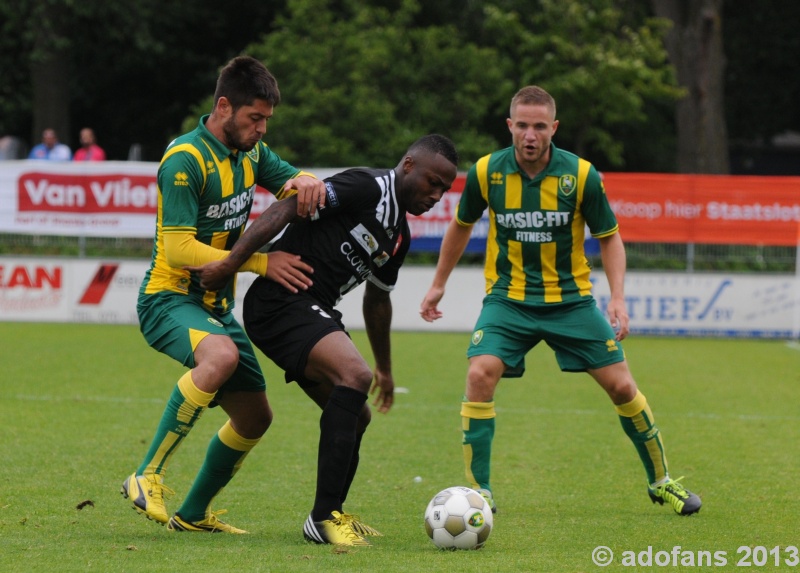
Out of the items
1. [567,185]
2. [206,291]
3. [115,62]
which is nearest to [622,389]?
[567,185]

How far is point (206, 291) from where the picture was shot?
18.7 feet

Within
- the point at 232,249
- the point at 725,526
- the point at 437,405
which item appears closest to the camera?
the point at 232,249

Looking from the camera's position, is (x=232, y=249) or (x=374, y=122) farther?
(x=374, y=122)

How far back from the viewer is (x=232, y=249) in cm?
547

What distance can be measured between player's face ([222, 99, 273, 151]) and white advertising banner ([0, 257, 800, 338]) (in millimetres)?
11889

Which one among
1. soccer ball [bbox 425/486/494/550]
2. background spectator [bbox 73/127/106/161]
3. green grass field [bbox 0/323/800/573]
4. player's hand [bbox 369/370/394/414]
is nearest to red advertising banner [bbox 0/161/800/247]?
background spectator [bbox 73/127/106/161]

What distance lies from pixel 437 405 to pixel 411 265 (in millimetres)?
7223

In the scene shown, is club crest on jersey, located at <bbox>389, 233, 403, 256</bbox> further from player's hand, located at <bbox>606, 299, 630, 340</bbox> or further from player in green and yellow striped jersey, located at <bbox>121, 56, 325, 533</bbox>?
player's hand, located at <bbox>606, 299, 630, 340</bbox>

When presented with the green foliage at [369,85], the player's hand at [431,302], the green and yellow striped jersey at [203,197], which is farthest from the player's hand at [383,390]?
the green foliage at [369,85]

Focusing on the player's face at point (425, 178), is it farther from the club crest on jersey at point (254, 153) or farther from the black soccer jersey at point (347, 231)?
the club crest on jersey at point (254, 153)

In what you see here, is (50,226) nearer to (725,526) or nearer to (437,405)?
(437,405)

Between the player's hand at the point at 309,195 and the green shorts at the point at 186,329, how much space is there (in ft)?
2.23

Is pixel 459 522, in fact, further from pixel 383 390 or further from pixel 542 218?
pixel 542 218

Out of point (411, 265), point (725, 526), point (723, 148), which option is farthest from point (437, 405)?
point (723, 148)
